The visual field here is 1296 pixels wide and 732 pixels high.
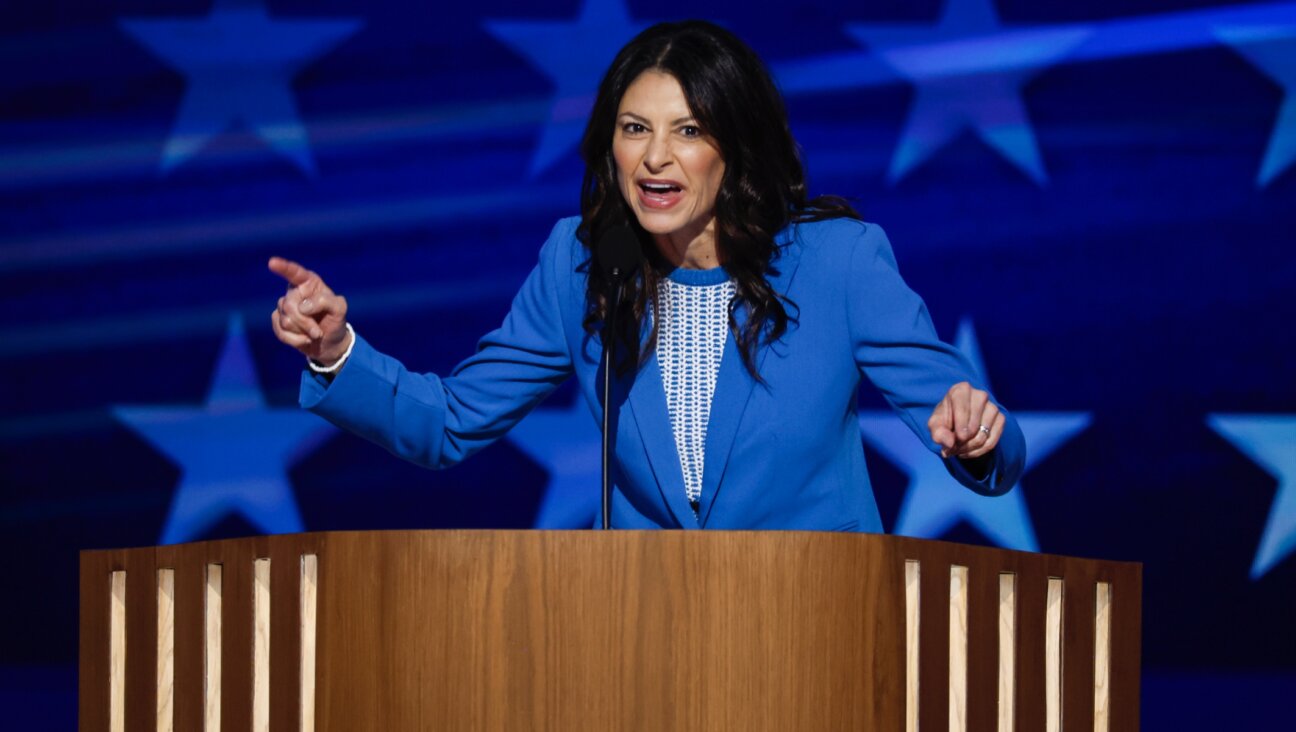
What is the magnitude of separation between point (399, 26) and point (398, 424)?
5.89 ft

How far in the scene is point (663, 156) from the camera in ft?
6.79

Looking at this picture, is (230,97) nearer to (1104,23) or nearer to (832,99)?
(832,99)

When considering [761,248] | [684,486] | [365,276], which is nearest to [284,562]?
[684,486]

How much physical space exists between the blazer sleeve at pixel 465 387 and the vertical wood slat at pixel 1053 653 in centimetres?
71

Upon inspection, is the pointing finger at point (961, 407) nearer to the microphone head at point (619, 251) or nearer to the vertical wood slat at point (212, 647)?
the microphone head at point (619, 251)

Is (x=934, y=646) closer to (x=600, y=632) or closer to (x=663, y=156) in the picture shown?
(x=600, y=632)

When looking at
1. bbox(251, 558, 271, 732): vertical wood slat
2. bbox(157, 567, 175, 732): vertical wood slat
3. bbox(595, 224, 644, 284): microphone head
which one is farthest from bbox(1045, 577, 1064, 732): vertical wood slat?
bbox(157, 567, 175, 732): vertical wood slat

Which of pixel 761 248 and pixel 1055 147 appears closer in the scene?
pixel 761 248

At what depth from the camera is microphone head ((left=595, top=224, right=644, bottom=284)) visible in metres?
1.92

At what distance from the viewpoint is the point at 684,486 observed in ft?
6.56

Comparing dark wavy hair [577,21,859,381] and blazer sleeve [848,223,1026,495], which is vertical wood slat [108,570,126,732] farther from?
blazer sleeve [848,223,1026,495]

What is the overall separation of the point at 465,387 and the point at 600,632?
2.25 ft

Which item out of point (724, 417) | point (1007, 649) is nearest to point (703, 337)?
point (724, 417)

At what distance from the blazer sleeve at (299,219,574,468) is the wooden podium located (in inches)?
12.3
